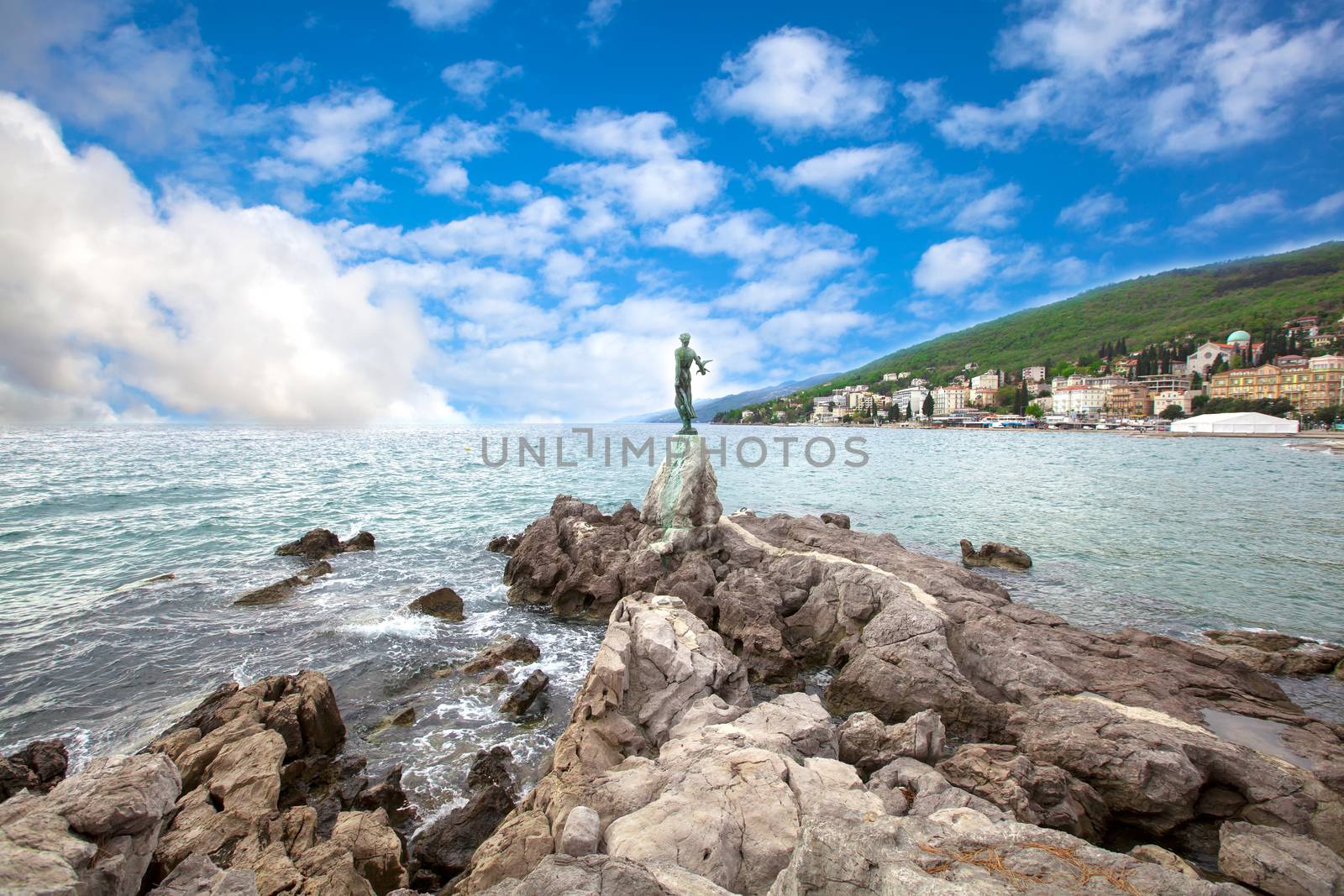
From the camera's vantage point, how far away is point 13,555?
19.5m

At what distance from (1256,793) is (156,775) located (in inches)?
512

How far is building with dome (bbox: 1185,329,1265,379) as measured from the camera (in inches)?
5295

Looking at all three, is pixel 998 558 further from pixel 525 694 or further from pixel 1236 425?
pixel 1236 425

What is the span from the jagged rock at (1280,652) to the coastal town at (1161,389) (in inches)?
5034

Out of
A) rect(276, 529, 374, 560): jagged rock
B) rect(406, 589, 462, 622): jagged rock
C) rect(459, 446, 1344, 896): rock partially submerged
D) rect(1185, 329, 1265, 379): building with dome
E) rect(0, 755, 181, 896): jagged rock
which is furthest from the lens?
rect(1185, 329, 1265, 379): building with dome

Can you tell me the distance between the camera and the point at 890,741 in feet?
26.5

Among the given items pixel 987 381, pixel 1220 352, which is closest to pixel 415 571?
pixel 1220 352

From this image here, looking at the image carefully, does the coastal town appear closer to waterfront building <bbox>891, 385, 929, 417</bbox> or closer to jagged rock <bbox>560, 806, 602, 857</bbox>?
waterfront building <bbox>891, 385, 929, 417</bbox>

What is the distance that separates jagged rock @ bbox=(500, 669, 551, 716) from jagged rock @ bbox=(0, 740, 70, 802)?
21.1 ft

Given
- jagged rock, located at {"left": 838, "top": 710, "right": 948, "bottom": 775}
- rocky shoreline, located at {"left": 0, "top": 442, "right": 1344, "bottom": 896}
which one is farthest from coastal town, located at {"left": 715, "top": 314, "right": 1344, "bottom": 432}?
jagged rock, located at {"left": 838, "top": 710, "right": 948, "bottom": 775}

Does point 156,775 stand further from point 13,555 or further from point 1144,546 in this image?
point 1144,546

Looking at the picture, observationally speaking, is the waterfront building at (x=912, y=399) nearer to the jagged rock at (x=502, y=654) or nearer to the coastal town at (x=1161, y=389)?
the coastal town at (x=1161, y=389)

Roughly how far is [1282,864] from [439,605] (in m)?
16.6

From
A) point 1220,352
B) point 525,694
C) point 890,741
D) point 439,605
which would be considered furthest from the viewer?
point 1220,352
